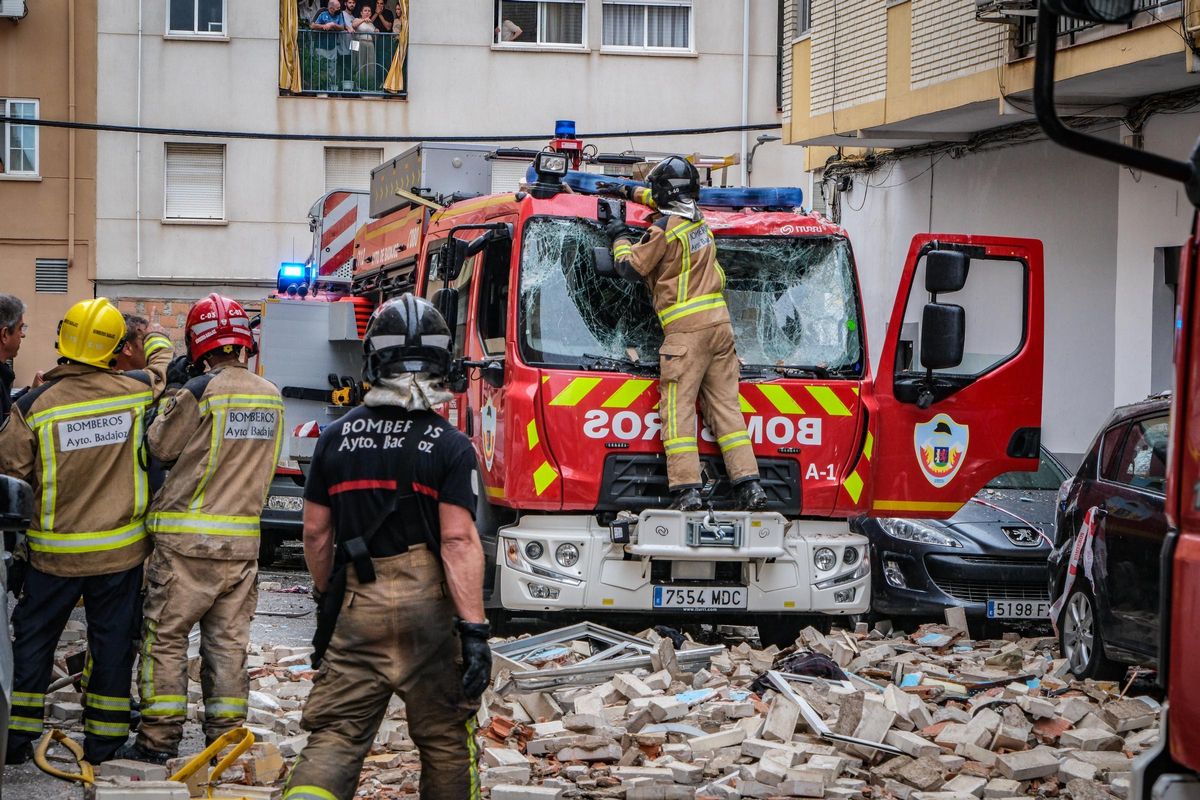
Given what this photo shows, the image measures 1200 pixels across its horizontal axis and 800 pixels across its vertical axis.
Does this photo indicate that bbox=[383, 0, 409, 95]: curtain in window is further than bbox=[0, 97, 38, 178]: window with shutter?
Yes

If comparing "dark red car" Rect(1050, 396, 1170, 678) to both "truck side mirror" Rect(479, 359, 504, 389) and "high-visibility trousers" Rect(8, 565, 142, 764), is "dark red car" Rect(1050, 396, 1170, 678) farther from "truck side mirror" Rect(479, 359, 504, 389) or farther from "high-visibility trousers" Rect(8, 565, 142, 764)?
"high-visibility trousers" Rect(8, 565, 142, 764)

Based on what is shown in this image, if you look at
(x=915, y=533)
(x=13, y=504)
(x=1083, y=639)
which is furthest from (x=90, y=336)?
(x=915, y=533)

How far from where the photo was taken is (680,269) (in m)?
8.91

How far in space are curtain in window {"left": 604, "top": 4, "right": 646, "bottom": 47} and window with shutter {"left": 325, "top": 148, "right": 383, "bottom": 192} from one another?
172 inches

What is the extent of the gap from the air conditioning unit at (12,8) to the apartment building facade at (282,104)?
1.31 m

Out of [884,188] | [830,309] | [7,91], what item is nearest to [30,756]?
[830,309]

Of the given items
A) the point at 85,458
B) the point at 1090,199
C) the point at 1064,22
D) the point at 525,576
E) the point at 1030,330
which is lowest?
the point at 525,576

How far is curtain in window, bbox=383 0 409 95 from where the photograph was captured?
2694cm

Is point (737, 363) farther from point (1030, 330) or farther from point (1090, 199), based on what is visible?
point (1090, 199)

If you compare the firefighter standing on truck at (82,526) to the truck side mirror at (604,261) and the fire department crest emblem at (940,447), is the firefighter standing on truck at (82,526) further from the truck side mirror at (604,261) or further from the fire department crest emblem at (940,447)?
the fire department crest emblem at (940,447)

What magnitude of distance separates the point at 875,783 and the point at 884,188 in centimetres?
1448

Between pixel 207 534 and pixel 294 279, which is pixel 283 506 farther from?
pixel 207 534

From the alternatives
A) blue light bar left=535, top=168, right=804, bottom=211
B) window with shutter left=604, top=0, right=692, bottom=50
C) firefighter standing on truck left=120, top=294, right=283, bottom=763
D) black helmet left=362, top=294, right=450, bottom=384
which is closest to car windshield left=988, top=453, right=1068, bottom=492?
blue light bar left=535, top=168, right=804, bottom=211

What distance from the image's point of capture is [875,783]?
6.79 metres
